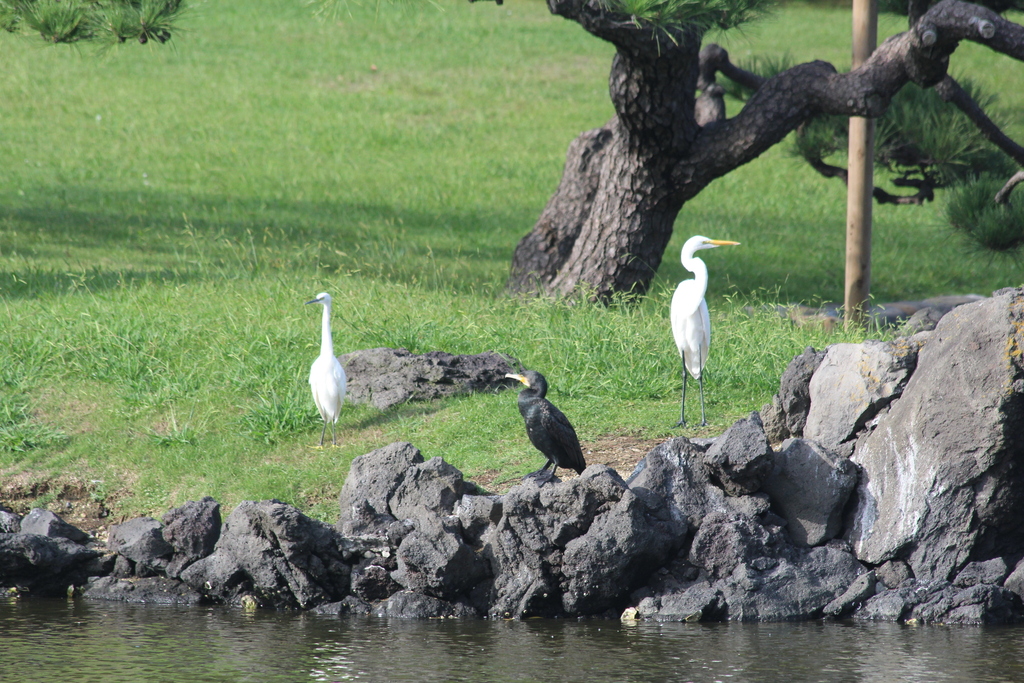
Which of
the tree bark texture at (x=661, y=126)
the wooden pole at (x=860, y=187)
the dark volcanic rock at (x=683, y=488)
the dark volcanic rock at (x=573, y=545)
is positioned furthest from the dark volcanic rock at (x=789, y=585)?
the tree bark texture at (x=661, y=126)

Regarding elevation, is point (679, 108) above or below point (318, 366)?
above

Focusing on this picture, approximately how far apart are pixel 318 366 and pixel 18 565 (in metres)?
2.09

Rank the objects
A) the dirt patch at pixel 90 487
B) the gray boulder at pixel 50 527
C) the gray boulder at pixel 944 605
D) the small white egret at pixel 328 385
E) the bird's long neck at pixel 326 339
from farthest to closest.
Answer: the bird's long neck at pixel 326 339, the small white egret at pixel 328 385, the dirt patch at pixel 90 487, the gray boulder at pixel 50 527, the gray boulder at pixel 944 605

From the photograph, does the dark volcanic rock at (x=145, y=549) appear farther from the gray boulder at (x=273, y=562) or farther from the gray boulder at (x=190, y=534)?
the gray boulder at (x=273, y=562)

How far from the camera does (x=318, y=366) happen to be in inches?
272

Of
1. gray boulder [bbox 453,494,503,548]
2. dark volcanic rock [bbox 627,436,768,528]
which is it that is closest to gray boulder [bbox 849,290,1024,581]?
dark volcanic rock [bbox 627,436,768,528]

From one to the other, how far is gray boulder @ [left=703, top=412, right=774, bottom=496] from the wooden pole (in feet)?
13.3

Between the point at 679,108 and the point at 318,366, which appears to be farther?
the point at 679,108

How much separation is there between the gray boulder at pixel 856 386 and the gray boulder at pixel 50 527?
4.17 meters

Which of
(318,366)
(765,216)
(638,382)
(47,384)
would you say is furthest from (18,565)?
(765,216)

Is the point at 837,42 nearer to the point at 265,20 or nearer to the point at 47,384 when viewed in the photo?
the point at 265,20

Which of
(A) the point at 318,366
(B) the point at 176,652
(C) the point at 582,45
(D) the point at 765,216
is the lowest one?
(B) the point at 176,652

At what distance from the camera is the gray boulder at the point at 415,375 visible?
769 centimetres

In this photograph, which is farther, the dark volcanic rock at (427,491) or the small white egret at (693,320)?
the small white egret at (693,320)
